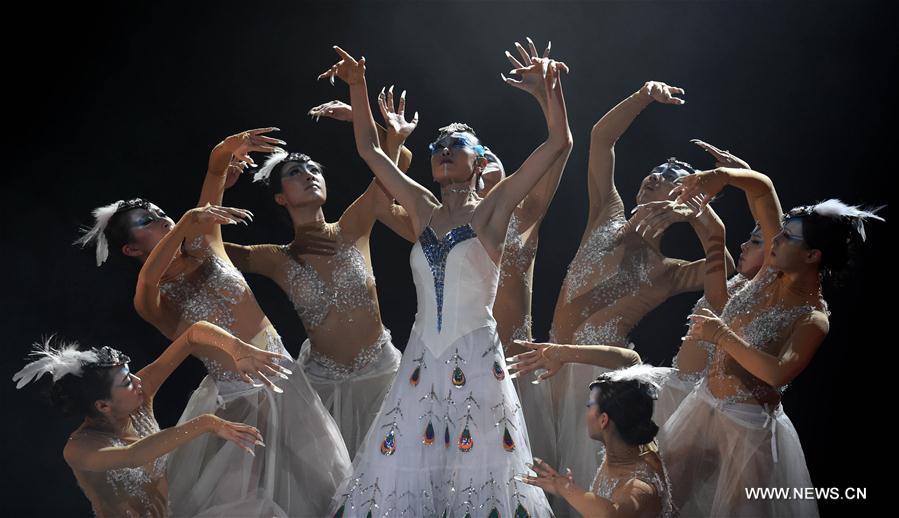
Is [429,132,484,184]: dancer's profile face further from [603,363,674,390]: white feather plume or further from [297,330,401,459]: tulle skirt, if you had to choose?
[297,330,401,459]: tulle skirt

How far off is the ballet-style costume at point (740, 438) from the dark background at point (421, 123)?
1285 mm

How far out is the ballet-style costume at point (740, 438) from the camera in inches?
131

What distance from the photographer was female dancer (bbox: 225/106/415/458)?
399 cm

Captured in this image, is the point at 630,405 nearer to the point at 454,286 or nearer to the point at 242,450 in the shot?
the point at 454,286

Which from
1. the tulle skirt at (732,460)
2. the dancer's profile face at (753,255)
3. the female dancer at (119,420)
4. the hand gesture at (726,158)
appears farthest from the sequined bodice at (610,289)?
the female dancer at (119,420)

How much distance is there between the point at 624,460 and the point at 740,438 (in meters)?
0.49

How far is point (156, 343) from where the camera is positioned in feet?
16.4

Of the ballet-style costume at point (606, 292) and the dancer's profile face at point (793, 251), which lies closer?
the dancer's profile face at point (793, 251)

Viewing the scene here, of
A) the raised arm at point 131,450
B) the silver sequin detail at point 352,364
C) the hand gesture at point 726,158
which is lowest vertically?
the raised arm at point 131,450

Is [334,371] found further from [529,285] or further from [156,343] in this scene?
[156,343]

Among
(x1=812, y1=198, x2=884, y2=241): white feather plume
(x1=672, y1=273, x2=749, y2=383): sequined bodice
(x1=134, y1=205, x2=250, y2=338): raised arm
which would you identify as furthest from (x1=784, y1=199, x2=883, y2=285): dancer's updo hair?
(x1=134, y1=205, x2=250, y2=338): raised arm

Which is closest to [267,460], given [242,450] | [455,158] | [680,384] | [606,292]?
[242,450]

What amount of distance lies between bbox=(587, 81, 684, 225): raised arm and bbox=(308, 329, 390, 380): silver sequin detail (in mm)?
961

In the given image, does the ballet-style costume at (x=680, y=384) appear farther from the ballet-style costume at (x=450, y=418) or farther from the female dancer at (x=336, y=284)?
the female dancer at (x=336, y=284)
